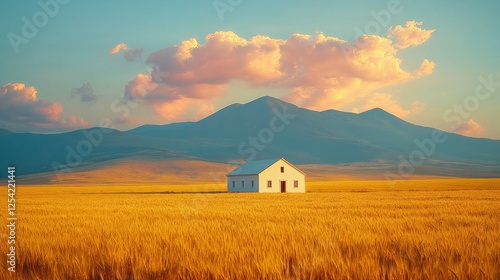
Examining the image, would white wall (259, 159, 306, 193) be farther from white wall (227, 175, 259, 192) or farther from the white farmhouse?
white wall (227, 175, 259, 192)

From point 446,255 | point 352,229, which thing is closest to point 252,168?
point 352,229

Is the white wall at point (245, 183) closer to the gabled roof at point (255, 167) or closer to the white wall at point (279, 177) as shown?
the gabled roof at point (255, 167)

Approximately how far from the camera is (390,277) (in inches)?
253

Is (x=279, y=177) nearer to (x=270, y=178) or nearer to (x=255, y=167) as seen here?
(x=270, y=178)

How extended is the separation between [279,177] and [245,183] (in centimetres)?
574

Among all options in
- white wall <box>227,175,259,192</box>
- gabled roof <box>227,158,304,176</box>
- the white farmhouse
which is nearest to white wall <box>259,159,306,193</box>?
the white farmhouse

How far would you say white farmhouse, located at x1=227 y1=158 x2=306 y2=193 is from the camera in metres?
78.1

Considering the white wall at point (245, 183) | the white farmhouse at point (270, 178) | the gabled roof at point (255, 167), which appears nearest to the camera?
the white farmhouse at point (270, 178)

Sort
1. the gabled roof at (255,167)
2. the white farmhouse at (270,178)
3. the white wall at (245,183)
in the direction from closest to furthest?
1. the white farmhouse at (270,178)
2. the white wall at (245,183)
3. the gabled roof at (255,167)

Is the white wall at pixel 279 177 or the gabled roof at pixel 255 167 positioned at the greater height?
the gabled roof at pixel 255 167

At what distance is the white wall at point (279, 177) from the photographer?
256 feet

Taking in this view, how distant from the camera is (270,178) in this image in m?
78.8

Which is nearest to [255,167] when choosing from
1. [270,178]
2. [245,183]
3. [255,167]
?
[255,167]

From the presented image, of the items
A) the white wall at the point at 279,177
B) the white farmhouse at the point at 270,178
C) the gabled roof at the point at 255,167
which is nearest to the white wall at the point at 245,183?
the white farmhouse at the point at 270,178
